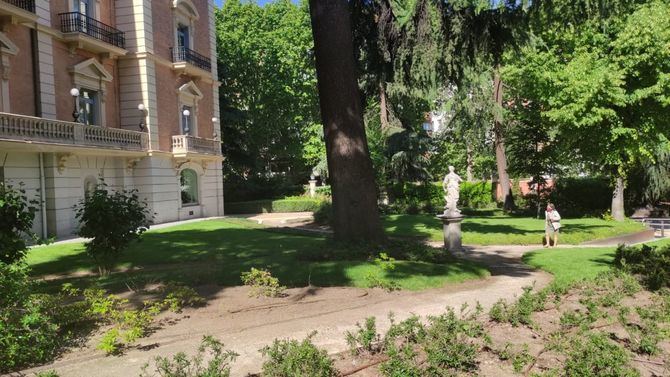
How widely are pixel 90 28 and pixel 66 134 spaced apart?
541cm

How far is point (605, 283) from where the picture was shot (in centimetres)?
912

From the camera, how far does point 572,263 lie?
11930mm

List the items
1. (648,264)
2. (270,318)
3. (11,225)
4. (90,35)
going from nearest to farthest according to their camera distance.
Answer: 1. (11,225)
2. (270,318)
3. (648,264)
4. (90,35)

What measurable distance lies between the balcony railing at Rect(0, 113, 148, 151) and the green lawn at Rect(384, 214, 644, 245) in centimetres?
1230

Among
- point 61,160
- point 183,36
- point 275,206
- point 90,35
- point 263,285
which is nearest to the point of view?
point 263,285

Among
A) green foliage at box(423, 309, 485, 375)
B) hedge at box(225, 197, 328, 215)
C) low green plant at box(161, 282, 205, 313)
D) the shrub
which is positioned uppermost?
the shrub

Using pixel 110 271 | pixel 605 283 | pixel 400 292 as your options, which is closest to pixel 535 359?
pixel 400 292

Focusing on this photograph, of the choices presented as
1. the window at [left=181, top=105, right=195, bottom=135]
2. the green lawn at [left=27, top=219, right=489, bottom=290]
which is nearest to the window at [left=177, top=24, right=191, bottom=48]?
the window at [left=181, top=105, right=195, bottom=135]

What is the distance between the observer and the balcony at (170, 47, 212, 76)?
88.7 feet

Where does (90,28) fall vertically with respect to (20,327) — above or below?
above

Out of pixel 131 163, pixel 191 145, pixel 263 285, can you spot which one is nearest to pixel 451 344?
pixel 263 285

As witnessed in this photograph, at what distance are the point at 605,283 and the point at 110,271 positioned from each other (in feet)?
33.8

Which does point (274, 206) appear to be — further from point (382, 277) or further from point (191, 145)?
point (382, 277)

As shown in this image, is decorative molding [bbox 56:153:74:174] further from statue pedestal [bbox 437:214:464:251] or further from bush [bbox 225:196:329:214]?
bush [bbox 225:196:329:214]
